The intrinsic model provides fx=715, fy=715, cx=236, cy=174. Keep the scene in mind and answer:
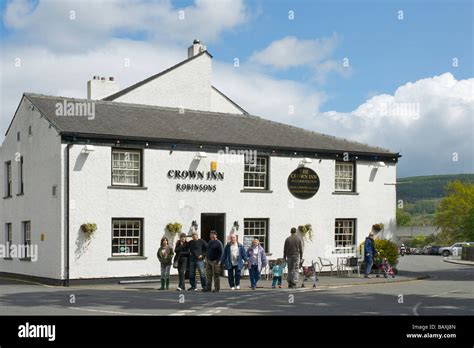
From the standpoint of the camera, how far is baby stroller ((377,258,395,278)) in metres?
27.5

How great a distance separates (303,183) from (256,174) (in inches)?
88.4

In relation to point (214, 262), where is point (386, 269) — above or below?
below

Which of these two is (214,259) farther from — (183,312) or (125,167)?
(125,167)

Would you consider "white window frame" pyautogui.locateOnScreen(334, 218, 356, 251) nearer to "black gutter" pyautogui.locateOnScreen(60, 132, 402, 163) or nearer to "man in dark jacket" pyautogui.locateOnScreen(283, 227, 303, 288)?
"black gutter" pyautogui.locateOnScreen(60, 132, 402, 163)

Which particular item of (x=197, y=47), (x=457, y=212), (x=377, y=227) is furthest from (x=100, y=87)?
(x=457, y=212)

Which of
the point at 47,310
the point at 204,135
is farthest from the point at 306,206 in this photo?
the point at 47,310

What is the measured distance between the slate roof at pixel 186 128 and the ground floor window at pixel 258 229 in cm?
311

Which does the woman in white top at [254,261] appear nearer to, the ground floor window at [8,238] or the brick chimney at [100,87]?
the ground floor window at [8,238]

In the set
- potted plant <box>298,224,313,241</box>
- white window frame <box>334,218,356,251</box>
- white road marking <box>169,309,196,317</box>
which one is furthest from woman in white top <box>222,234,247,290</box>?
white window frame <box>334,218,356,251</box>

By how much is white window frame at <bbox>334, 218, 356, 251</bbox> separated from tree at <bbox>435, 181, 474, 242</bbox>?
154 feet

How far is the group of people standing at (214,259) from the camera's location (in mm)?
21891

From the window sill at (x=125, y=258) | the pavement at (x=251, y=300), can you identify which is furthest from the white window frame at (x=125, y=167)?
the pavement at (x=251, y=300)

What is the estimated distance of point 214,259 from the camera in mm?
21719
